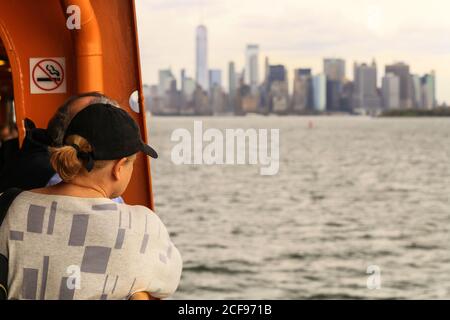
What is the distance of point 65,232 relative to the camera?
8.46 ft

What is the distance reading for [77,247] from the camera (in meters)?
2.58

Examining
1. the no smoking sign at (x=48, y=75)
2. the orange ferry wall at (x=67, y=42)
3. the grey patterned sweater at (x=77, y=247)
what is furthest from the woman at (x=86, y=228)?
the no smoking sign at (x=48, y=75)

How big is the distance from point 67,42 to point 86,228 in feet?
7.30

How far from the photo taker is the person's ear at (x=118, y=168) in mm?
2602

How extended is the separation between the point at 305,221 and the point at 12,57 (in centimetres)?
3339

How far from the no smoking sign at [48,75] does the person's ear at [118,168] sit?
7.14 feet

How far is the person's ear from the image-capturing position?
8.54ft

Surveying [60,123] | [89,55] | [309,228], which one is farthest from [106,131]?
[309,228]

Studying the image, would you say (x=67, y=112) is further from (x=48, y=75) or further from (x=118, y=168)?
(x=48, y=75)

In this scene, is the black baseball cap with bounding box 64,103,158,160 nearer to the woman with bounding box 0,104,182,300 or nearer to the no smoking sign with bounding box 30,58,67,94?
the woman with bounding box 0,104,182,300

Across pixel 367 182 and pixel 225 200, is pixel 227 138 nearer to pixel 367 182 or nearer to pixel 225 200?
pixel 225 200

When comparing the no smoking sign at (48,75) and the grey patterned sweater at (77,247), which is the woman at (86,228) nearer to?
the grey patterned sweater at (77,247)

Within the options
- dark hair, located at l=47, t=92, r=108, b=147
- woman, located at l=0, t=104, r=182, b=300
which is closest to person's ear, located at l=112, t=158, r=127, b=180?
woman, located at l=0, t=104, r=182, b=300
